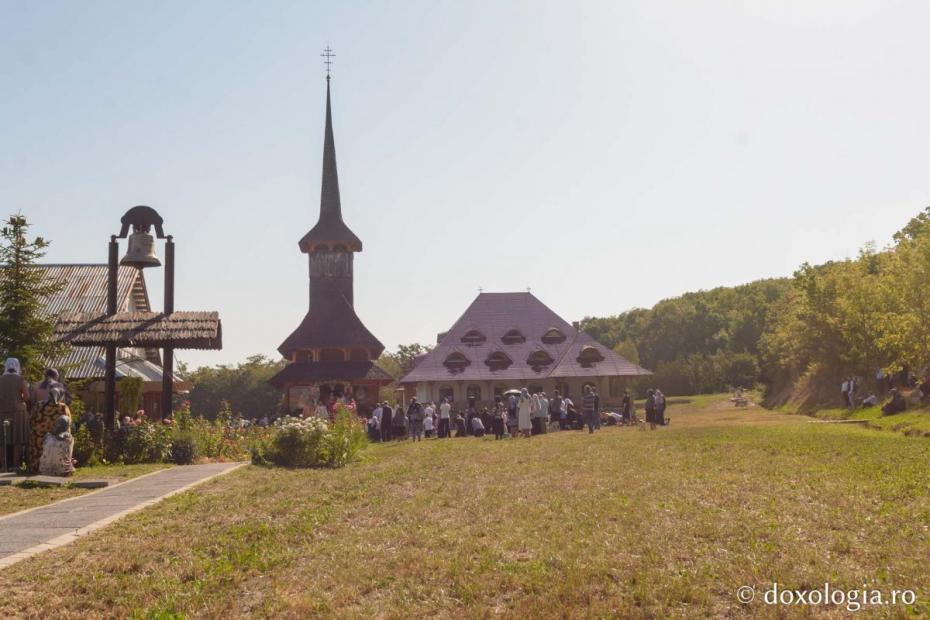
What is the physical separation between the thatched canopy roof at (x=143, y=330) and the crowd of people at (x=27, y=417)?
2.95 metres

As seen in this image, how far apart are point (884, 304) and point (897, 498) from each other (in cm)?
3016

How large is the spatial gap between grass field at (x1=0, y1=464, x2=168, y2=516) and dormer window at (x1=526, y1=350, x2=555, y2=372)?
3496cm

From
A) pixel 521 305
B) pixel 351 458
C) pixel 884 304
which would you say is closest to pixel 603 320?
pixel 521 305

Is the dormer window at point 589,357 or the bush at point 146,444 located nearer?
the bush at point 146,444

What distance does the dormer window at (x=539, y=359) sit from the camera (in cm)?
5022

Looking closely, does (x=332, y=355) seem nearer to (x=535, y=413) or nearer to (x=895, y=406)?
(x=535, y=413)

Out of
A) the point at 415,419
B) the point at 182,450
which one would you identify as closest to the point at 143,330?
the point at 182,450

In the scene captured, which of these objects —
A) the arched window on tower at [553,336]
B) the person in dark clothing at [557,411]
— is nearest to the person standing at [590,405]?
the person in dark clothing at [557,411]

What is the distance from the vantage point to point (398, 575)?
6.83m

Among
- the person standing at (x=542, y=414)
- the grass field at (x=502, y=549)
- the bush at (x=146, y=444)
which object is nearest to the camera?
the grass field at (x=502, y=549)

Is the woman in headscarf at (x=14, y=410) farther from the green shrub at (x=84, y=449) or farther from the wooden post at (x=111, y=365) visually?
the wooden post at (x=111, y=365)

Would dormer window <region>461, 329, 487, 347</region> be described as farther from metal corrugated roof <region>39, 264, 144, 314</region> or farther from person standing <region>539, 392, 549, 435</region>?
metal corrugated roof <region>39, 264, 144, 314</region>

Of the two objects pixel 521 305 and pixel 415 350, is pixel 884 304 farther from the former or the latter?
pixel 415 350

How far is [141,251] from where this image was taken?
18641 millimetres
